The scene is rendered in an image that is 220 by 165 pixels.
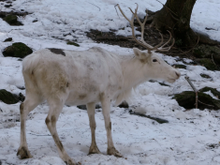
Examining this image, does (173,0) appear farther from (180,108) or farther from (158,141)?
(158,141)

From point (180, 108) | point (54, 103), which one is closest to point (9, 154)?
point (54, 103)

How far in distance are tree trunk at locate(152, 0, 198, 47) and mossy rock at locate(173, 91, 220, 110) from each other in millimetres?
4609

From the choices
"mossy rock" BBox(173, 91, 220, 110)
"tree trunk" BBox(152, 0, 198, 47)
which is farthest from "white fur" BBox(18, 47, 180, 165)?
"tree trunk" BBox(152, 0, 198, 47)

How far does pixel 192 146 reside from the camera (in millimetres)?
5582

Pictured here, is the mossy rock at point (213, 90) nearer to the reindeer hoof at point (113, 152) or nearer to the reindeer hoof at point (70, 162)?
the reindeer hoof at point (113, 152)

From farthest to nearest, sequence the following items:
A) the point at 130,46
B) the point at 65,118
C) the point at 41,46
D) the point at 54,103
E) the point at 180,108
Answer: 1. the point at 130,46
2. the point at 41,46
3. the point at 180,108
4. the point at 65,118
5. the point at 54,103

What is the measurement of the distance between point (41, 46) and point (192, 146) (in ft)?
20.8

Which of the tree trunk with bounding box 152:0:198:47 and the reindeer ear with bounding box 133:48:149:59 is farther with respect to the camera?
the tree trunk with bounding box 152:0:198:47

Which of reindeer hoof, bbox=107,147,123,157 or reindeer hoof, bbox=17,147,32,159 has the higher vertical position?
reindeer hoof, bbox=17,147,32,159

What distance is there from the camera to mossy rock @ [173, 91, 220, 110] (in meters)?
7.71

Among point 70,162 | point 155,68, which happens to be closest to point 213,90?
point 155,68

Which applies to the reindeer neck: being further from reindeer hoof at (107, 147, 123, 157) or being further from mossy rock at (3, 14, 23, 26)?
mossy rock at (3, 14, 23, 26)

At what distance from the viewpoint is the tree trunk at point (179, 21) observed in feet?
39.8

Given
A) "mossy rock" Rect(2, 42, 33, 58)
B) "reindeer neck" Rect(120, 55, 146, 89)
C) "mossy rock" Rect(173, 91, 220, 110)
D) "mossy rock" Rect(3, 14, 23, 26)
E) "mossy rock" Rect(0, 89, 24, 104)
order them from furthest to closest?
1. "mossy rock" Rect(3, 14, 23, 26)
2. "mossy rock" Rect(2, 42, 33, 58)
3. "mossy rock" Rect(173, 91, 220, 110)
4. "mossy rock" Rect(0, 89, 24, 104)
5. "reindeer neck" Rect(120, 55, 146, 89)
